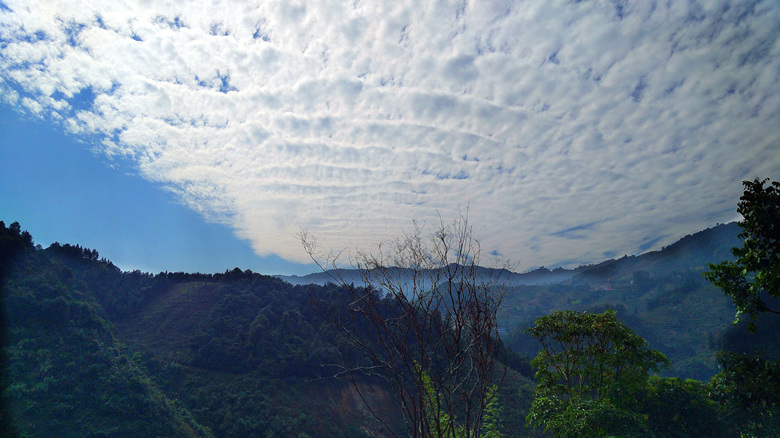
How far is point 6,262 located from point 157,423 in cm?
1185

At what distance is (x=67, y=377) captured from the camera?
15922 millimetres

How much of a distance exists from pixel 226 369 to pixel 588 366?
2472cm

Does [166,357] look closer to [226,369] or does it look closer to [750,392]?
[226,369]

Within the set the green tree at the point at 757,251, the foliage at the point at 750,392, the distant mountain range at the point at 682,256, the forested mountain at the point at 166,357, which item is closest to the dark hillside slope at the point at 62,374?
the forested mountain at the point at 166,357

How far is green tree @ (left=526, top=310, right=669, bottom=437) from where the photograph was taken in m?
7.57

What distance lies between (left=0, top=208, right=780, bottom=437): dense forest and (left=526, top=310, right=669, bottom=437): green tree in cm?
7

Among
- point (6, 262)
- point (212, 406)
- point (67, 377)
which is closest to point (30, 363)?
point (67, 377)

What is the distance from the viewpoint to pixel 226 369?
81.4 ft

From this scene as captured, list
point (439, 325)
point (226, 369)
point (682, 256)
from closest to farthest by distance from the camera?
point (439, 325)
point (226, 369)
point (682, 256)

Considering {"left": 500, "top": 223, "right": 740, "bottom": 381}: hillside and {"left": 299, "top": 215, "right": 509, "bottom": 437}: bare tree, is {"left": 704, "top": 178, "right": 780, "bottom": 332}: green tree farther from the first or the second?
{"left": 500, "top": 223, "right": 740, "bottom": 381}: hillside

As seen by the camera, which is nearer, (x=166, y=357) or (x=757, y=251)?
(x=757, y=251)

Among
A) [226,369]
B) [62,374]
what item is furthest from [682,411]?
[226,369]

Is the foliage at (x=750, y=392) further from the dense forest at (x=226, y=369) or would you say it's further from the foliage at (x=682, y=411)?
the foliage at (x=682, y=411)

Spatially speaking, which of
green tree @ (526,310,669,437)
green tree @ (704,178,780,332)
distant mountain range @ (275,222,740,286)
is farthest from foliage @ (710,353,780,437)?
distant mountain range @ (275,222,740,286)
